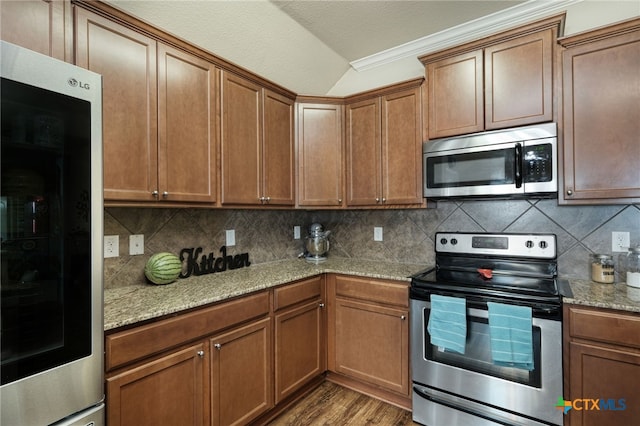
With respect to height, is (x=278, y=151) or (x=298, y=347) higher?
(x=278, y=151)

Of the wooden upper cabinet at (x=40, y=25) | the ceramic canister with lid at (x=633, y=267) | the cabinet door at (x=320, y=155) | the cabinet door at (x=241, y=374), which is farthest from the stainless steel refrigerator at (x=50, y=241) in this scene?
the ceramic canister with lid at (x=633, y=267)

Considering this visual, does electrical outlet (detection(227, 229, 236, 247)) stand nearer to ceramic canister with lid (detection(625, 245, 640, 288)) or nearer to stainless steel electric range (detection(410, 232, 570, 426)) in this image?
stainless steel electric range (detection(410, 232, 570, 426))

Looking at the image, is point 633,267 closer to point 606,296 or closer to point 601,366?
point 606,296

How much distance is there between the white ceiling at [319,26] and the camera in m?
2.01

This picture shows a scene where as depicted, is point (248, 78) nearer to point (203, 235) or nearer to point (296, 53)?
point (296, 53)

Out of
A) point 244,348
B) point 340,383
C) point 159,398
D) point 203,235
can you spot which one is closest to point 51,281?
point 159,398

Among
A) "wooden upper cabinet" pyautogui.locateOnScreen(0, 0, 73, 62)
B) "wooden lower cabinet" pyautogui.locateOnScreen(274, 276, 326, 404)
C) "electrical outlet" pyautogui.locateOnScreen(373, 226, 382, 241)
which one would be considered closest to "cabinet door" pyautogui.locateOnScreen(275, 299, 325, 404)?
"wooden lower cabinet" pyautogui.locateOnScreen(274, 276, 326, 404)

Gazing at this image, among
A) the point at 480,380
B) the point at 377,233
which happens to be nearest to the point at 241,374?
the point at 480,380

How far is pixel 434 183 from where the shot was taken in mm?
2232

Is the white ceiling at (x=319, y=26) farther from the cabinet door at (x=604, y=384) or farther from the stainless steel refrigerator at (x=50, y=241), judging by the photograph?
the cabinet door at (x=604, y=384)

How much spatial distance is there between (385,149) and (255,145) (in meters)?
1.03

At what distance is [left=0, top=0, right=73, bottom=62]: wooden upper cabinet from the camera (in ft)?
3.79

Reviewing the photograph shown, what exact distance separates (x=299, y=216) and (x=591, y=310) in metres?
2.31

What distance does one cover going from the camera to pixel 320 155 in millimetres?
2697
